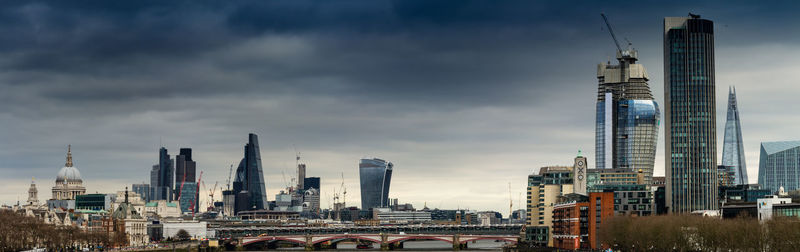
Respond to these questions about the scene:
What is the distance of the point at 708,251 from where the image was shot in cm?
17612

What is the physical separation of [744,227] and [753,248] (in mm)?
4979

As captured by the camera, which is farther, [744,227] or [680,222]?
[680,222]

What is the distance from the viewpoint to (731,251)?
171m

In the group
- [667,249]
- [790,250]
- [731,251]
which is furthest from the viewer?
[667,249]

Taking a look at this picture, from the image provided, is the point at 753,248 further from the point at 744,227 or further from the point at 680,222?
the point at 680,222

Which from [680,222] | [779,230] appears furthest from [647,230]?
[779,230]

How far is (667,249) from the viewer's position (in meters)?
186

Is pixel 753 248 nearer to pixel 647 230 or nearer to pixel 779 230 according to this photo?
pixel 779 230

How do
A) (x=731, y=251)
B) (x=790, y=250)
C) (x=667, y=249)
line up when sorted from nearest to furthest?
(x=790, y=250), (x=731, y=251), (x=667, y=249)

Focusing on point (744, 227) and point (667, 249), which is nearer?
point (744, 227)

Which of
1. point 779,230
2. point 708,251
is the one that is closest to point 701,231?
point 708,251

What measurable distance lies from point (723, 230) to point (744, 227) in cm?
335

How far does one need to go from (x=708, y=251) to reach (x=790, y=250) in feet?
60.7

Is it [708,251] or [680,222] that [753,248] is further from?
[680,222]
